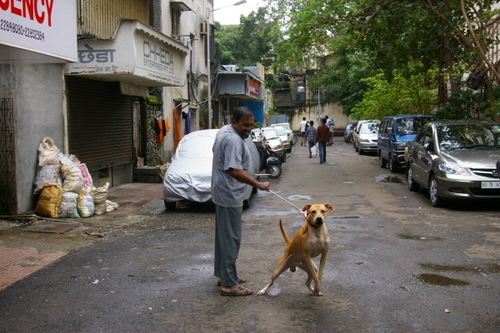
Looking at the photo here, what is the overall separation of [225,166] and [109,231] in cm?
425

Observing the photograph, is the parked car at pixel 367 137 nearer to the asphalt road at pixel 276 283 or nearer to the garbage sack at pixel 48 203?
the asphalt road at pixel 276 283

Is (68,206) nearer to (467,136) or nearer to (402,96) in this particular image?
(467,136)

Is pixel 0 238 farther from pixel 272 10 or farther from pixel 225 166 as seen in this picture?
pixel 272 10

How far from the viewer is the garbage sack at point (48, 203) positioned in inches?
361

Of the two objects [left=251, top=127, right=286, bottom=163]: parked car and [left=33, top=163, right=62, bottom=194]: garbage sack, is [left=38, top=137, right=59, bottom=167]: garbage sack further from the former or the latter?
[left=251, top=127, right=286, bottom=163]: parked car

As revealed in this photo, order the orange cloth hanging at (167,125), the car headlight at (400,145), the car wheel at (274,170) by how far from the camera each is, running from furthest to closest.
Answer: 1. the orange cloth hanging at (167,125)
2. the car headlight at (400,145)
3. the car wheel at (274,170)

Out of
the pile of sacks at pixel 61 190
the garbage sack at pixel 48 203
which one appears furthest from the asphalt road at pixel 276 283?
the garbage sack at pixel 48 203

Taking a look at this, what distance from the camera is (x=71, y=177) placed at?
9.69 m

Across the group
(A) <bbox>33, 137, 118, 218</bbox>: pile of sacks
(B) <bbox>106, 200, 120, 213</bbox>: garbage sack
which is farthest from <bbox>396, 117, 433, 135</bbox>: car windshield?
(A) <bbox>33, 137, 118, 218</bbox>: pile of sacks

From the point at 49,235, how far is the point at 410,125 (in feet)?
42.1

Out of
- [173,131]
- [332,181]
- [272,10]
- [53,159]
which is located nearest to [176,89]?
[173,131]

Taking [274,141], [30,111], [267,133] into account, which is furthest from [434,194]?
[267,133]

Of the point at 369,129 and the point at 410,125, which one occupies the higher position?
the point at 410,125

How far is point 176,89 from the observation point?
19.6 m
